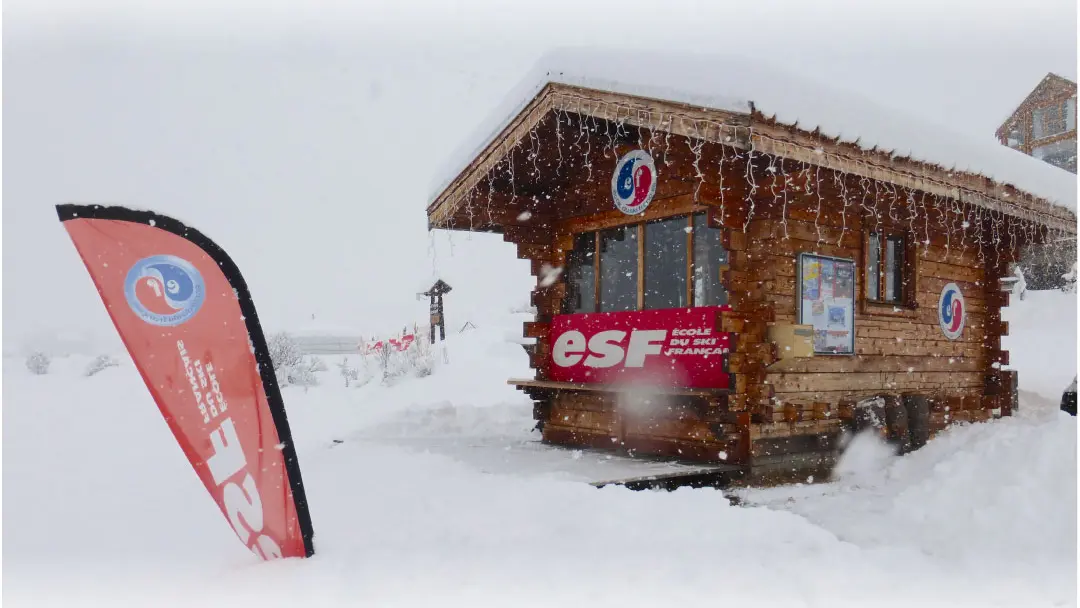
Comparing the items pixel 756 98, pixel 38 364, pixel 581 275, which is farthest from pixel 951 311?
pixel 38 364

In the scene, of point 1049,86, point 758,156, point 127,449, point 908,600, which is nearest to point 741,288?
point 758,156

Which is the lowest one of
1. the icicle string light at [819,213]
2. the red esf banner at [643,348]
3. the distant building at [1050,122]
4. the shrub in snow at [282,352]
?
the shrub in snow at [282,352]

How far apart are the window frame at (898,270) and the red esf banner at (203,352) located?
678 centimetres

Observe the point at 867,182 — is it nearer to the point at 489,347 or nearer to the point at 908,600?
the point at 908,600

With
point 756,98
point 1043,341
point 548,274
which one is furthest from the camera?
point 1043,341

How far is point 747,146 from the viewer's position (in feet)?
20.8

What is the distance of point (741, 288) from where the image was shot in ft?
25.5

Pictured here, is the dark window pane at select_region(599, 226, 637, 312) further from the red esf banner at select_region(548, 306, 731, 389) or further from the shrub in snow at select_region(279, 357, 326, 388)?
the shrub in snow at select_region(279, 357, 326, 388)

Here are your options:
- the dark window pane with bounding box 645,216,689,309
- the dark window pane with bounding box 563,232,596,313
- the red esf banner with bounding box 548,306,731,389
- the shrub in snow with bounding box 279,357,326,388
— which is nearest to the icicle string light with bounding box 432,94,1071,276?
the dark window pane with bounding box 645,216,689,309

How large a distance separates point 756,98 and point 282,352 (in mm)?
16726

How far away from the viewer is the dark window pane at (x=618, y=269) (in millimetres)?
9023

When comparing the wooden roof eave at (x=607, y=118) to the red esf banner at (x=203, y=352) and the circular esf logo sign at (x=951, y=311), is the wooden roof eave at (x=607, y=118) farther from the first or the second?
the circular esf logo sign at (x=951, y=311)

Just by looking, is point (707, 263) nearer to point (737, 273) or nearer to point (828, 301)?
point (737, 273)

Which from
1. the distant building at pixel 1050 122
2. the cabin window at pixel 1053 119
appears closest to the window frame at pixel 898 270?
the distant building at pixel 1050 122
